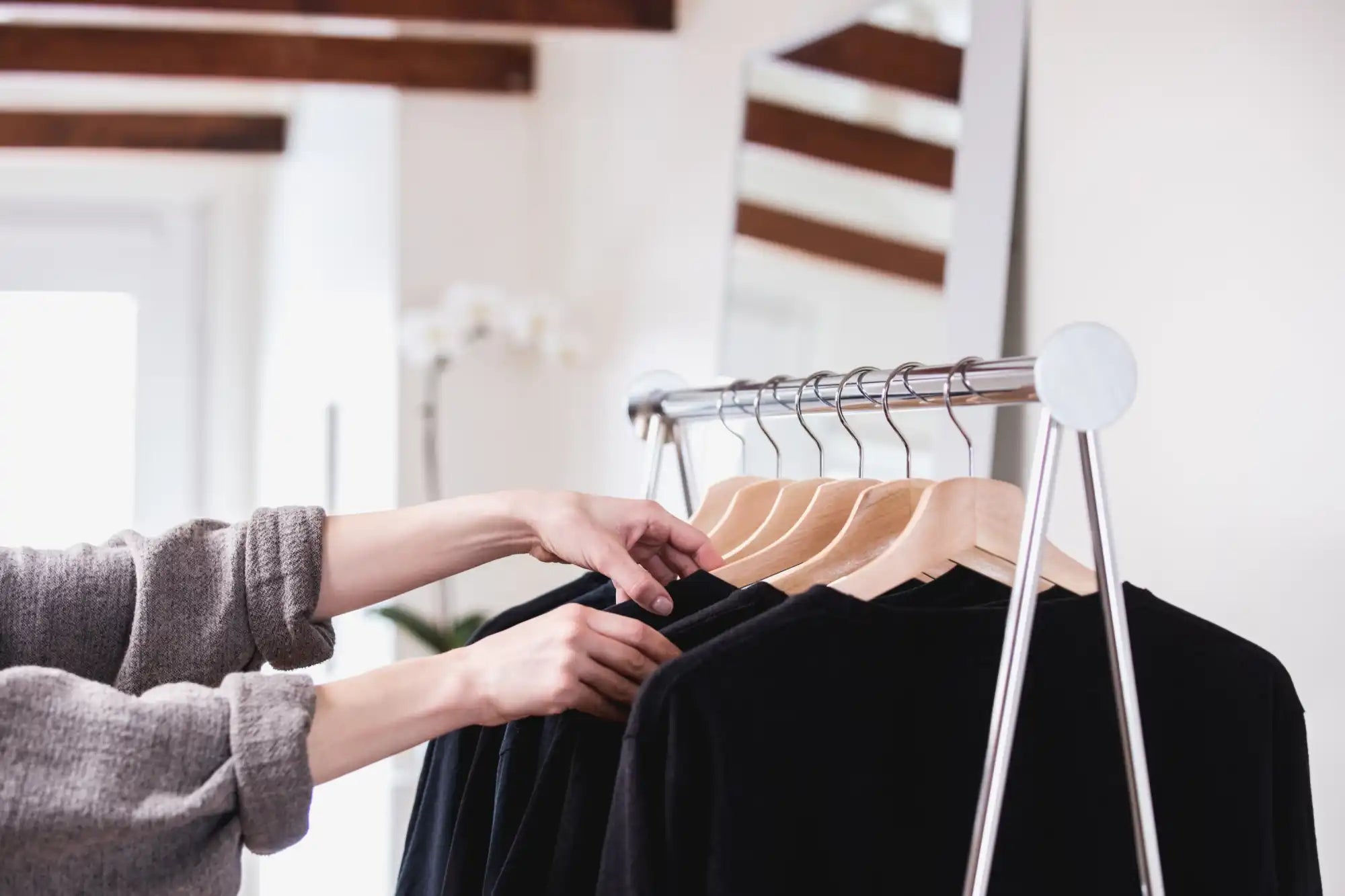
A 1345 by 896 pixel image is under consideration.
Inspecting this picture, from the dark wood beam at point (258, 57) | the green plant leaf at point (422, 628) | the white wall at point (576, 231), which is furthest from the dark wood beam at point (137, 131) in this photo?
the green plant leaf at point (422, 628)

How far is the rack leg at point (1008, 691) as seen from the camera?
79cm

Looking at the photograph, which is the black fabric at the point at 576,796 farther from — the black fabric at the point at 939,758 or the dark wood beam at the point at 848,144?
the dark wood beam at the point at 848,144

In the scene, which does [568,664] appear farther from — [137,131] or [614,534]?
[137,131]

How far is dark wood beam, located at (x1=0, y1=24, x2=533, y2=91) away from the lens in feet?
10.4

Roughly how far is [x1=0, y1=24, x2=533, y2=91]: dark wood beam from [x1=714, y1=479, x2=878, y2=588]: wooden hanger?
2395 millimetres

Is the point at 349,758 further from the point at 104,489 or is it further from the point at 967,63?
the point at 104,489

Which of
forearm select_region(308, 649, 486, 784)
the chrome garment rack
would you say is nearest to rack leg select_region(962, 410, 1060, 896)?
the chrome garment rack

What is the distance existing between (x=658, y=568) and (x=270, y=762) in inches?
16.1

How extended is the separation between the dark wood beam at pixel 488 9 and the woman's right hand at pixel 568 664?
6.45ft

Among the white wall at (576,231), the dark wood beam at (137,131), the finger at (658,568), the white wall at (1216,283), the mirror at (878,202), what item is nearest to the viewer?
the finger at (658,568)

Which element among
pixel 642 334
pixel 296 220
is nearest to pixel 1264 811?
pixel 642 334

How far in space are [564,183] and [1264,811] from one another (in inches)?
98.1

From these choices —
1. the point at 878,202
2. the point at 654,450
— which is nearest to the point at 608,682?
the point at 654,450

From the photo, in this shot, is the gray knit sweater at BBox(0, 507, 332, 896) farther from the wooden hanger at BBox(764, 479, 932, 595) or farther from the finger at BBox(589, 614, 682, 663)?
the wooden hanger at BBox(764, 479, 932, 595)
